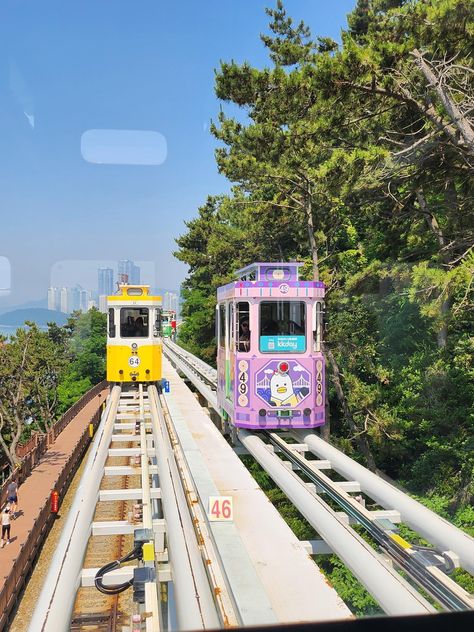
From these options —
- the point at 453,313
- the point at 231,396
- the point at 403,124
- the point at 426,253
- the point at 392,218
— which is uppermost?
the point at 403,124

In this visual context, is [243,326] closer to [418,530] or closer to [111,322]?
[418,530]

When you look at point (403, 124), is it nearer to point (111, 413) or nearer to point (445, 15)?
point (445, 15)

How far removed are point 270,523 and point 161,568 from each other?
3.49ft

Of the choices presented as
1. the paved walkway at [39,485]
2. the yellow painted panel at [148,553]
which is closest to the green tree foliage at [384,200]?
the yellow painted panel at [148,553]

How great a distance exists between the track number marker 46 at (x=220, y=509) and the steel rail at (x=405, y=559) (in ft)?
3.84

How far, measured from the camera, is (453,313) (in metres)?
9.13

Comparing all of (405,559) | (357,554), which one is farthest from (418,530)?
(357,554)

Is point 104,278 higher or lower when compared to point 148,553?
higher

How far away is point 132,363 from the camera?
46.8ft

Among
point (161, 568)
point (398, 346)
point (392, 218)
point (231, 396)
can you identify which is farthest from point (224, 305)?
point (398, 346)

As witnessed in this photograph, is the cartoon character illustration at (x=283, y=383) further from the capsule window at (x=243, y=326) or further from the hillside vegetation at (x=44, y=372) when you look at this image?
the hillside vegetation at (x=44, y=372)

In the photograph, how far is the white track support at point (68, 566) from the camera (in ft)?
10.2

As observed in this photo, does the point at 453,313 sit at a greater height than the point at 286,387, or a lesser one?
greater

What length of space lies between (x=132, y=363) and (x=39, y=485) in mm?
3702
